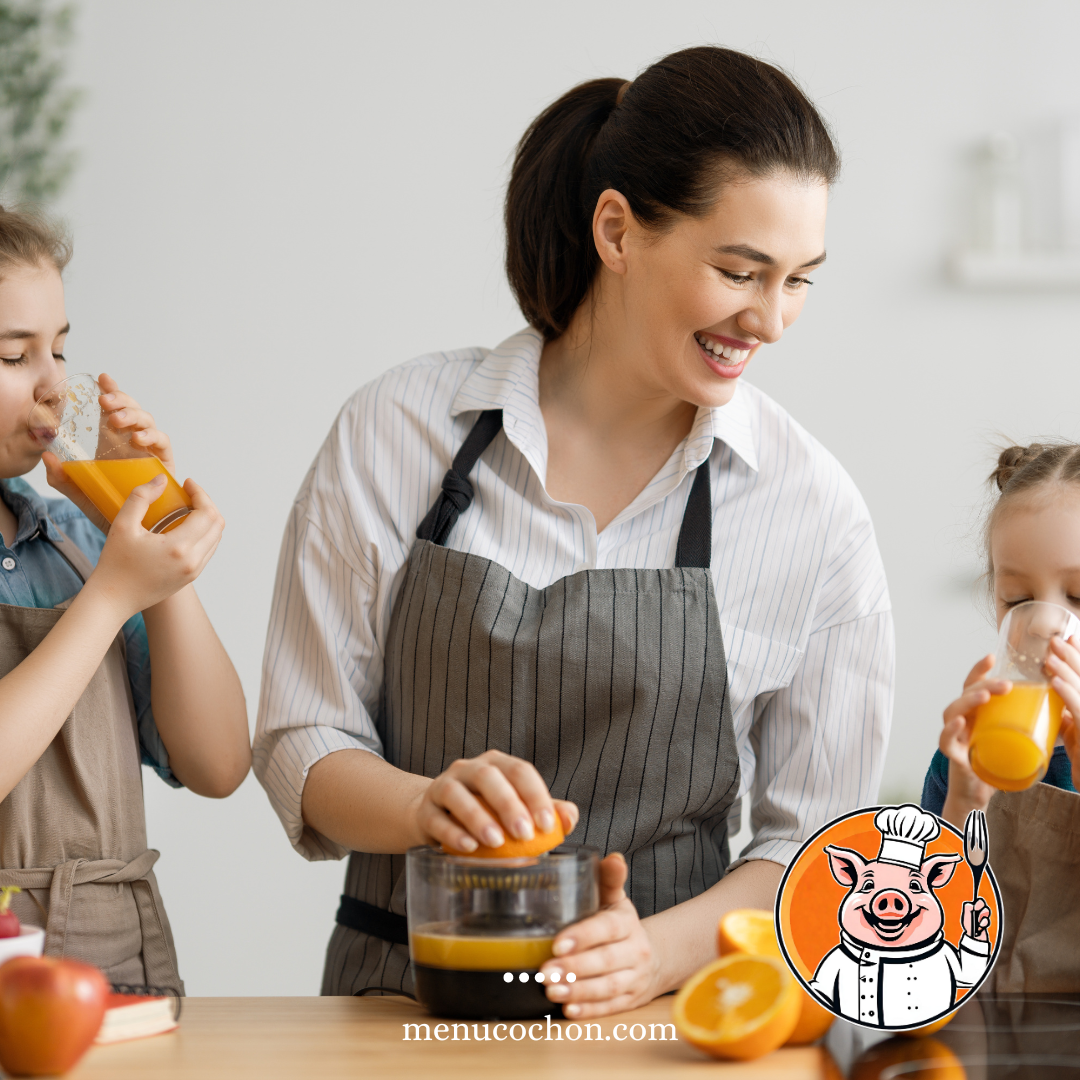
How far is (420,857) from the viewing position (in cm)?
89

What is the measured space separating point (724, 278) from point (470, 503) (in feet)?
1.18

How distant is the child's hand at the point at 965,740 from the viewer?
A: 89cm

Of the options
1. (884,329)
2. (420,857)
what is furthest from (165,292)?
(420,857)

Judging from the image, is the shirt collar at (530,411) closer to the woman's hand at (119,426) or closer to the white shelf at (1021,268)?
the woman's hand at (119,426)

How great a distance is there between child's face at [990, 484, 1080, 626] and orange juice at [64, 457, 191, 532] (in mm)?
809

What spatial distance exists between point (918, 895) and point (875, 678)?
1.57 ft

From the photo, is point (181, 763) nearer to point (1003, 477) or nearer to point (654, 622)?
point (654, 622)

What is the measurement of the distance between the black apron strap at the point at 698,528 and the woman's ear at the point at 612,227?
24cm

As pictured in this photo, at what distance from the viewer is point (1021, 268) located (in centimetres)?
268

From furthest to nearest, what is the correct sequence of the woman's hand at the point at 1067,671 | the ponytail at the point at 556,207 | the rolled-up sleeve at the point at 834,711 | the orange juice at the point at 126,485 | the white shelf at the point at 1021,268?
the white shelf at the point at 1021,268, the ponytail at the point at 556,207, the rolled-up sleeve at the point at 834,711, the orange juice at the point at 126,485, the woman's hand at the point at 1067,671

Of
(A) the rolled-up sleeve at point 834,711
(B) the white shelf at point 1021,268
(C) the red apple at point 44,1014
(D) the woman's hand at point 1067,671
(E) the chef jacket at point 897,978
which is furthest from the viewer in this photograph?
(B) the white shelf at point 1021,268

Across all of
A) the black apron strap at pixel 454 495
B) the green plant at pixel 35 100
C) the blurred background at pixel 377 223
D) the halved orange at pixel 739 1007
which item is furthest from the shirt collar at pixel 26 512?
the green plant at pixel 35 100

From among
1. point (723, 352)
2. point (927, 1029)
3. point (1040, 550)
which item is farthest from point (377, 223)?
point (927, 1029)

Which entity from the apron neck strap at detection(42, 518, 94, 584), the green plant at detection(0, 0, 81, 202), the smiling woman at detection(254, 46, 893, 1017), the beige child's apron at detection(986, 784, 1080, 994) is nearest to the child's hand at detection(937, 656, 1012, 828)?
the beige child's apron at detection(986, 784, 1080, 994)
